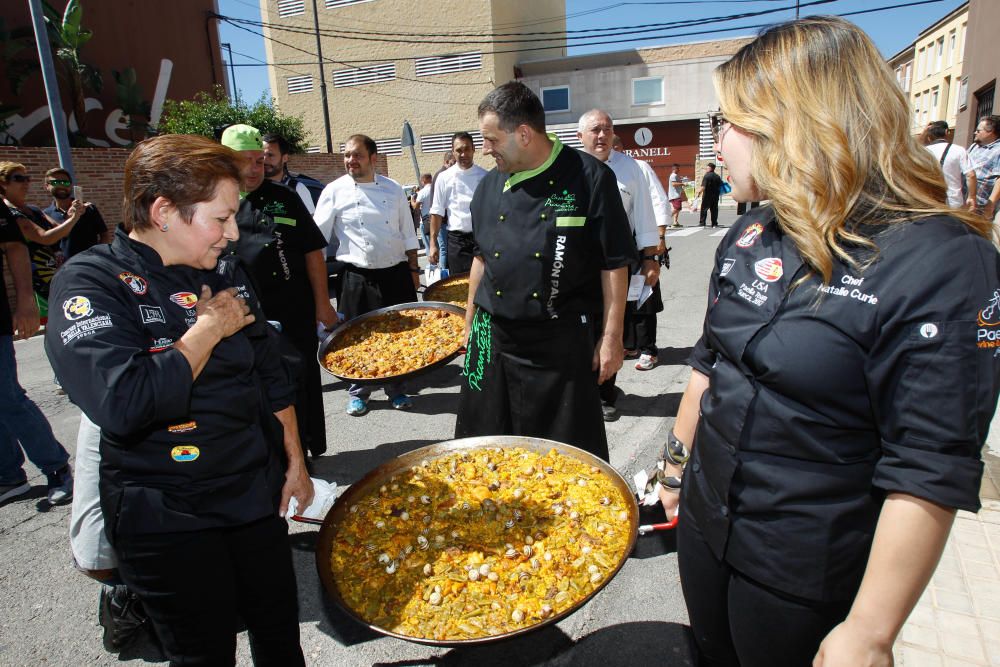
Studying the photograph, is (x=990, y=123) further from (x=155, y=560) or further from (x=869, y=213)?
(x=155, y=560)

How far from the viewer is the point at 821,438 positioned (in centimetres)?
126

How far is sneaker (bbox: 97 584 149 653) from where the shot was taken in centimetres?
238

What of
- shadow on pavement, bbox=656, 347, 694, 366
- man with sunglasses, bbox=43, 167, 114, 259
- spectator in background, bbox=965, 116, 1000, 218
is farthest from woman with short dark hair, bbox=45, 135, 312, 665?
spectator in background, bbox=965, 116, 1000, 218

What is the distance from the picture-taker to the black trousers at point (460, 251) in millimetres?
6932

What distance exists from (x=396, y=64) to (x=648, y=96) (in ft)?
45.4

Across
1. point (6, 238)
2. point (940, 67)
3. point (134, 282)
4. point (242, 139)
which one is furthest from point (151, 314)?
point (940, 67)

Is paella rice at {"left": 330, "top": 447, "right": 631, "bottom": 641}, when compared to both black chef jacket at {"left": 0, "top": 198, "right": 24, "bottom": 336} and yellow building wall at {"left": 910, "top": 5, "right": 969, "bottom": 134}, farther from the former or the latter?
yellow building wall at {"left": 910, "top": 5, "right": 969, "bottom": 134}

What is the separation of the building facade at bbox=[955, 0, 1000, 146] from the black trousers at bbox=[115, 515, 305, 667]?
60.4 feet

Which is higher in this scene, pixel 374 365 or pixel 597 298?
pixel 597 298

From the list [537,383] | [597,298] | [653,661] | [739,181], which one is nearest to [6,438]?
[537,383]

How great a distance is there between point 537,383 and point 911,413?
6.27 ft

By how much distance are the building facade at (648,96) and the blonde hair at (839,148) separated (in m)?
31.1

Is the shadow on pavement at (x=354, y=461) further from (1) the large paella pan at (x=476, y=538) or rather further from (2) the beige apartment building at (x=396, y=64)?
(2) the beige apartment building at (x=396, y=64)

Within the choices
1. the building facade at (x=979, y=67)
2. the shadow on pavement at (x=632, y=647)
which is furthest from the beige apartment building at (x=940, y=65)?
the shadow on pavement at (x=632, y=647)
